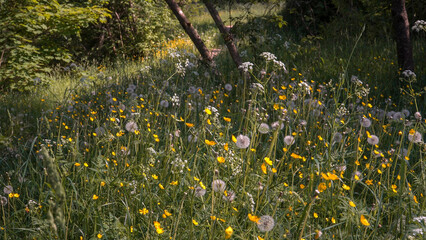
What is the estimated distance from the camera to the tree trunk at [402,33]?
5.00 meters

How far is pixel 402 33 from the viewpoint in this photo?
5094 millimetres

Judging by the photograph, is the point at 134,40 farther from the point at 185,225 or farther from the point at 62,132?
the point at 185,225

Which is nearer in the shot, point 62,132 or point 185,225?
point 185,225

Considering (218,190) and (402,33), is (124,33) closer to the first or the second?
(402,33)

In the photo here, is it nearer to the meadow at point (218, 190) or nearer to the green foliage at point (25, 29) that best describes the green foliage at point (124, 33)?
the green foliage at point (25, 29)

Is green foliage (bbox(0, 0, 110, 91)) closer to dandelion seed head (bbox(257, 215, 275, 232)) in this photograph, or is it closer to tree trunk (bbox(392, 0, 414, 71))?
tree trunk (bbox(392, 0, 414, 71))

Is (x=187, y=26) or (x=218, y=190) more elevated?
(x=187, y=26)

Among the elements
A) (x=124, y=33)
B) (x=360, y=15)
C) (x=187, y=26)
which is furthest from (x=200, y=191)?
(x=124, y=33)

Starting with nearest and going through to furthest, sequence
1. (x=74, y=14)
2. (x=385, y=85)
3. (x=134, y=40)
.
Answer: (x=385, y=85) < (x=74, y=14) < (x=134, y=40)

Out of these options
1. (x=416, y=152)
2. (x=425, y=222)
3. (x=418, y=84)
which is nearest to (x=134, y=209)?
(x=425, y=222)

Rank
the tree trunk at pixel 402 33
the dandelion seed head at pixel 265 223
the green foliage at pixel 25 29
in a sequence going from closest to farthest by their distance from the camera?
the dandelion seed head at pixel 265 223
the tree trunk at pixel 402 33
the green foliage at pixel 25 29

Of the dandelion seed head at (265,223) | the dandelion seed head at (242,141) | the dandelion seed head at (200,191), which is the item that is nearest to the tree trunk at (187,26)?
the dandelion seed head at (242,141)

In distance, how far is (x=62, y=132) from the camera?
149 inches

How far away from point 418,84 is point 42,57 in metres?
7.18
